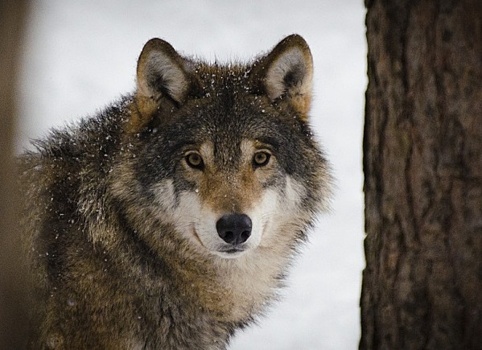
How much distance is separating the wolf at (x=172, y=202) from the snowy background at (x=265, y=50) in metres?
1.95

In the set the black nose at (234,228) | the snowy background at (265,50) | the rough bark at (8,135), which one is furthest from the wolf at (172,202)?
the snowy background at (265,50)

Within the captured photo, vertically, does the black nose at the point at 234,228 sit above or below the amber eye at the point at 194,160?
below

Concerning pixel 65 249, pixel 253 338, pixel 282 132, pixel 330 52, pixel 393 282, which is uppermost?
pixel 330 52

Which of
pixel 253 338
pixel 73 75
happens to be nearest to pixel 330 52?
pixel 73 75

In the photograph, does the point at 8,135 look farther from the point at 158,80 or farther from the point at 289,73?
the point at 289,73

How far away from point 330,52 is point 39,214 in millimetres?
7005

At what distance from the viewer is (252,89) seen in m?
5.05

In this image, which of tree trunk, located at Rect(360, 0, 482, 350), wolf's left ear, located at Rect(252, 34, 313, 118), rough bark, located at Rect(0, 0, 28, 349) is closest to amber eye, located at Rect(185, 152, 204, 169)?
wolf's left ear, located at Rect(252, 34, 313, 118)

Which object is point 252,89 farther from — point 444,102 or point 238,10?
point 238,10

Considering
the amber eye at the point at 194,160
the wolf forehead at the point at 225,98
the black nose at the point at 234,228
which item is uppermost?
the wolf forehead at the point at 225,98

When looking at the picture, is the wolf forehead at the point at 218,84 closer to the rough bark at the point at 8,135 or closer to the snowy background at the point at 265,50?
the rough bark at the point at 8,135

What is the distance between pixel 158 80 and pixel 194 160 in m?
0.57

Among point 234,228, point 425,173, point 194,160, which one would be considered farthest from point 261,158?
point 425,173

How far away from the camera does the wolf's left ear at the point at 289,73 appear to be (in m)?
4.95
